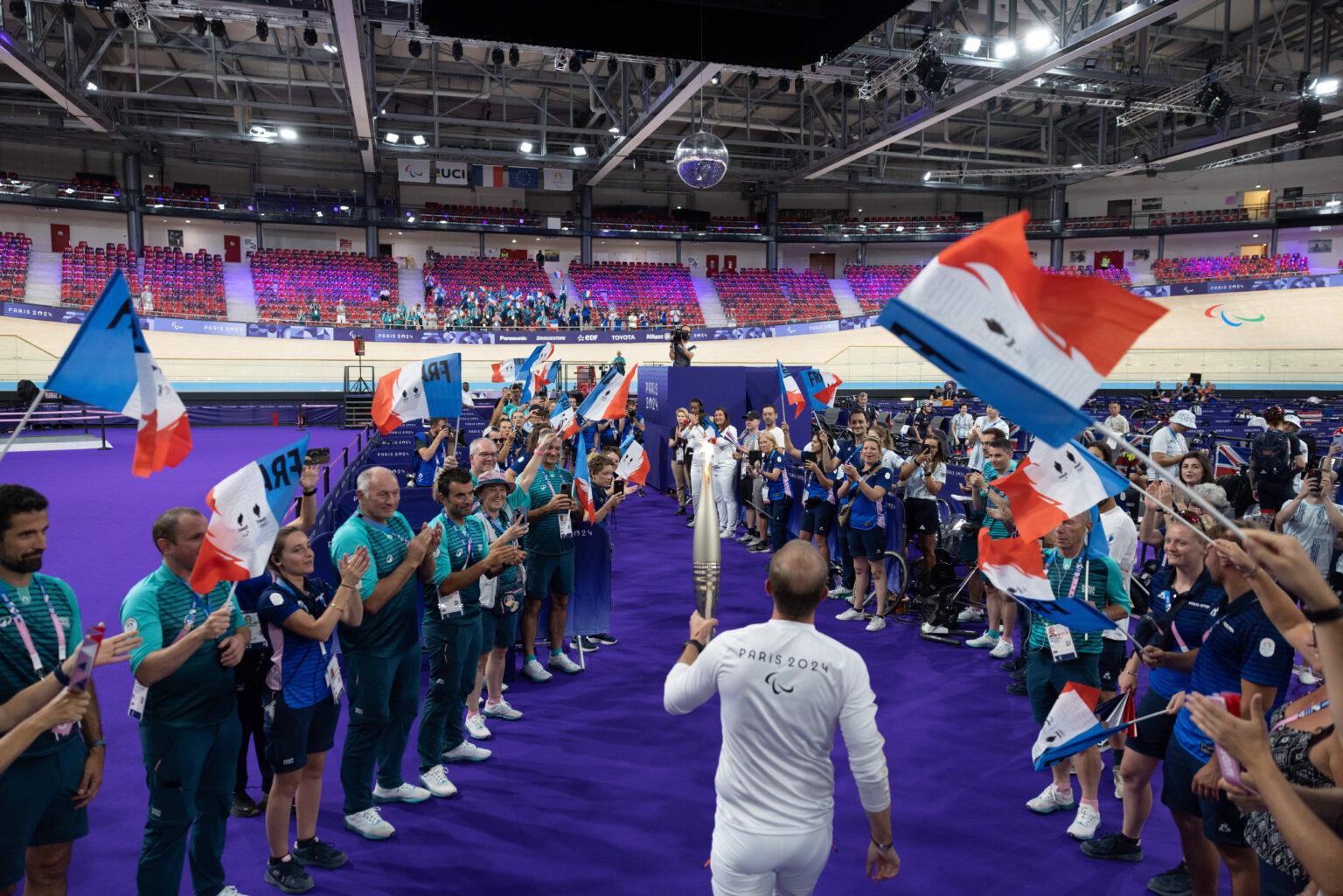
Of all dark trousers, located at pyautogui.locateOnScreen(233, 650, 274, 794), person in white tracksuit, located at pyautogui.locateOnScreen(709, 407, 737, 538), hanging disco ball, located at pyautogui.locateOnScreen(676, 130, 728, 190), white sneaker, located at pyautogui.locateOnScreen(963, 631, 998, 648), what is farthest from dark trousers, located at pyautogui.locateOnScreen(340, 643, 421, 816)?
person in white tracksuit, located at pyautogui.locateOnScreen(709, 407, 737, 538)

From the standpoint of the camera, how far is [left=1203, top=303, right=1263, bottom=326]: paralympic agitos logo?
31283mm

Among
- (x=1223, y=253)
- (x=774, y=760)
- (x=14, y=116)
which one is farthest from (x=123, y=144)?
(x=1223, y=253)

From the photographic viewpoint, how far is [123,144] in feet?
93.5

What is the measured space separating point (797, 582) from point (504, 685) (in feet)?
14.3

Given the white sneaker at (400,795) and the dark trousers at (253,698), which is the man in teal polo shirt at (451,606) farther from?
the dark trousers at (253,698)

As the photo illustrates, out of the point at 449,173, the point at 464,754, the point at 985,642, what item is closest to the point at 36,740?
the point at 464,754

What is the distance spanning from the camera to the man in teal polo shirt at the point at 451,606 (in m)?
4.41

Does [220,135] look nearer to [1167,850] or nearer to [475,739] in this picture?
[475,739]

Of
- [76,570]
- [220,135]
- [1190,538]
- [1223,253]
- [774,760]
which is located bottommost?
[76,570]

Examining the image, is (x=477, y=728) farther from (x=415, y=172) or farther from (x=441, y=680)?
(x=415, y=172)

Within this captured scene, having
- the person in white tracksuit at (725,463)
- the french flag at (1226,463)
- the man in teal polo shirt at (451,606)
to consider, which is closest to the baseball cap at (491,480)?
the man in teal polo shirt at (451,606)

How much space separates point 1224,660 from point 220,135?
1192 inches

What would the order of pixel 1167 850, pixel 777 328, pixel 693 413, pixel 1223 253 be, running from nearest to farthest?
pixel 1167 850, pixel 693 413, pixel 777 328, pixel 1223 253

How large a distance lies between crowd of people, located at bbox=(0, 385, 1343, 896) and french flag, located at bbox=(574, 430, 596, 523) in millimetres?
269
